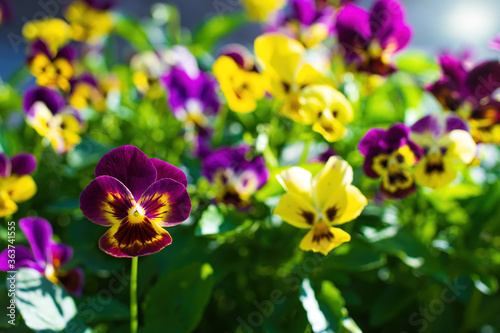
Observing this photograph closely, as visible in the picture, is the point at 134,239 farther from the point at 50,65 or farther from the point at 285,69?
the point at 50,65

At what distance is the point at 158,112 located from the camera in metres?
1.02

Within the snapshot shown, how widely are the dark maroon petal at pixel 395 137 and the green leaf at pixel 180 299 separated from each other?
0.81ft

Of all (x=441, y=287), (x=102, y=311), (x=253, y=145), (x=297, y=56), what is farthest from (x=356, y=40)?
(x=102, y=311)

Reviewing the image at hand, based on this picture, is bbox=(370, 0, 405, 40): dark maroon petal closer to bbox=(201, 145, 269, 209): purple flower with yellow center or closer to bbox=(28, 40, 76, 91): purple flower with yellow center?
bbox=(201, 145, 269, 209): purple flower with yellow center

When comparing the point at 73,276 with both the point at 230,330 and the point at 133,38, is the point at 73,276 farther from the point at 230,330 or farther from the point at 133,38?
the point at 133,38

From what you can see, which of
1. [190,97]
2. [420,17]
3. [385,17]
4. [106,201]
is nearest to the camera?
[106,201]

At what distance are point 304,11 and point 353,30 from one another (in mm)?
174

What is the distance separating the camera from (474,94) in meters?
0.71

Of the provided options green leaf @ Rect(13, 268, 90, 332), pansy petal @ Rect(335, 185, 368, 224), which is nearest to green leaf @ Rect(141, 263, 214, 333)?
green leaf @ Rect(13, 268, 90, 332)

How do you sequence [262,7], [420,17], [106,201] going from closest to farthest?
[106,201] < [262,7] < [420,17]

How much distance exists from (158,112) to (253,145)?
0.35 metres

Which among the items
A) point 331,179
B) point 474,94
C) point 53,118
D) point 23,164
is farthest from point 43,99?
point 474,94

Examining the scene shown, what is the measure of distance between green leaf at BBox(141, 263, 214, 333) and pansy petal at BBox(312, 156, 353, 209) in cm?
17

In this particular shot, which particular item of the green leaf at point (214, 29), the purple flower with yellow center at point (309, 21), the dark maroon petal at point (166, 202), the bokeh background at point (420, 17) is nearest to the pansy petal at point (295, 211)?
the dark maroon petal at point (166, 202)
